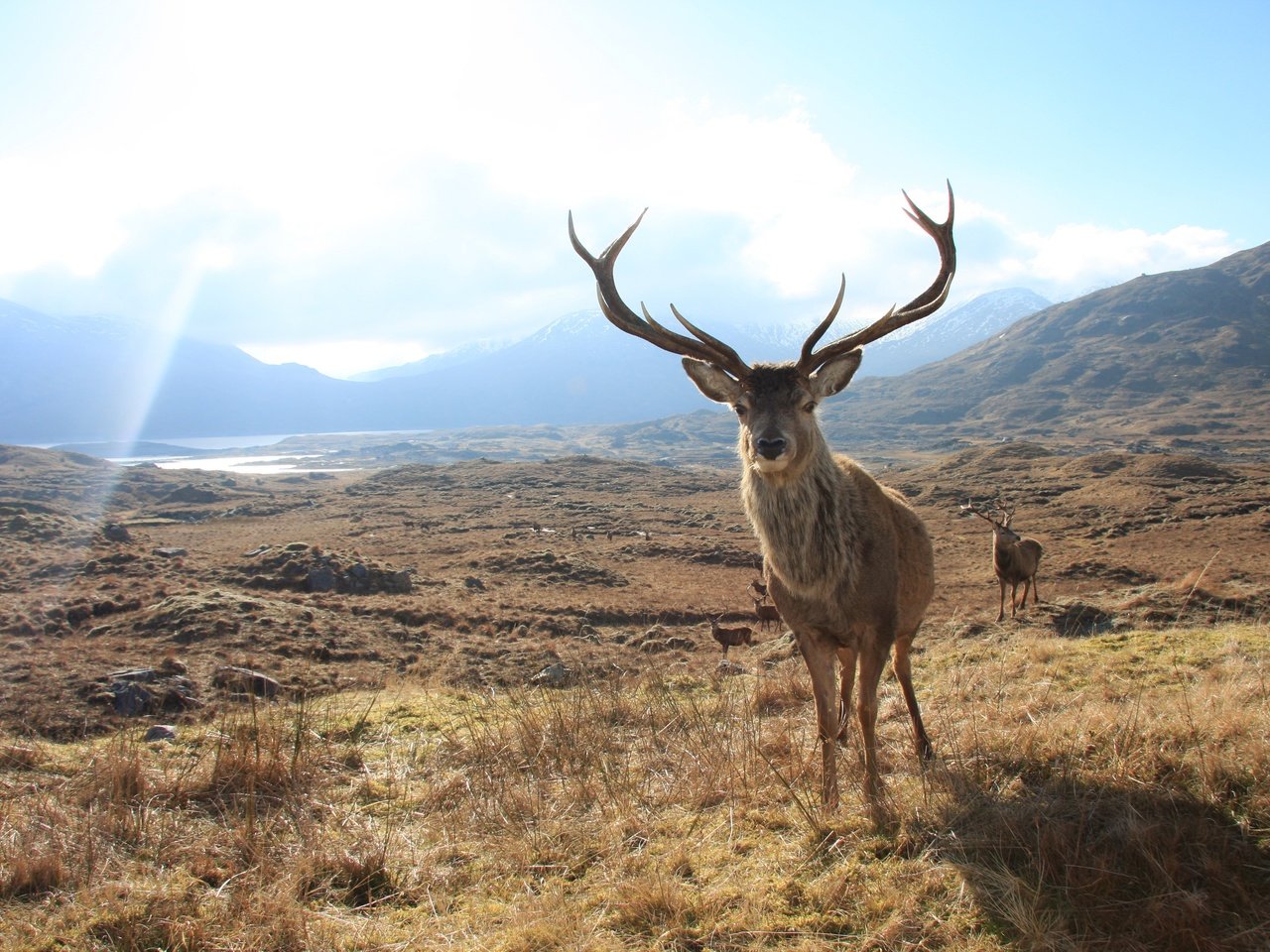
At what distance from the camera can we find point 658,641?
54.9 ft

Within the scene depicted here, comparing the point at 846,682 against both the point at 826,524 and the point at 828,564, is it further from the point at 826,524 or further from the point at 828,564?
the point at 826,524

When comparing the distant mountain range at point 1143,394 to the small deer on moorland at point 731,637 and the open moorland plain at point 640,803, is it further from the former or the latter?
the open moorland plain at point 640,803

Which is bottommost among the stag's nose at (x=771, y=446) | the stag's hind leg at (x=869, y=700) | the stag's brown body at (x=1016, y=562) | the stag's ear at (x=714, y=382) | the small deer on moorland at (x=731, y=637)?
the small deer on moorland at (x=731, y=637)

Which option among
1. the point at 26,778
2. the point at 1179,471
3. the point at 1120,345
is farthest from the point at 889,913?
the point at 1120,345

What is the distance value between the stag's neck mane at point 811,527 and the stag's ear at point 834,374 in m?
0.46

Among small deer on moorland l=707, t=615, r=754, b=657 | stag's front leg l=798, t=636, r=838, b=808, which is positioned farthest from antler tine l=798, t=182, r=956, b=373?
small deer on moorland l=707, t=615, r=754, b=657

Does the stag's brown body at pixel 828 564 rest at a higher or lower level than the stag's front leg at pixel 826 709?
higher

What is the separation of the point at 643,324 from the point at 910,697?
12.4ft

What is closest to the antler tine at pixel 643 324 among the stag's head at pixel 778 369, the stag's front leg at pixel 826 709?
the stag's head at pixel 778 369

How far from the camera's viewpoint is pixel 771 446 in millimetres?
5250

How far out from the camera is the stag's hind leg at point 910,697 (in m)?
5.46

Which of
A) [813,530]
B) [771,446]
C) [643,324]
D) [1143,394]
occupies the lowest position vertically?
[813,530]

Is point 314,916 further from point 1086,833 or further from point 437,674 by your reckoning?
point 437,674

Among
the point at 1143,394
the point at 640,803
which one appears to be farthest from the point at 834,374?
the point at 1143,394
